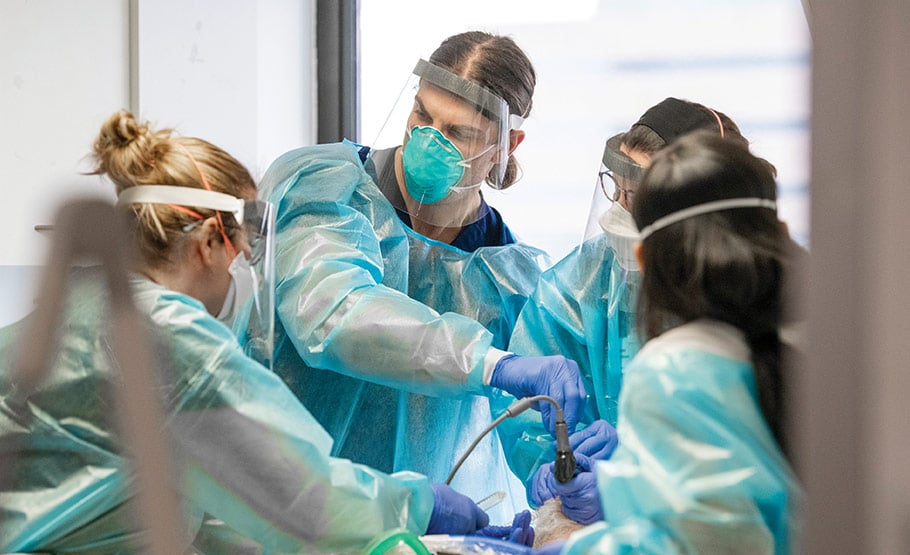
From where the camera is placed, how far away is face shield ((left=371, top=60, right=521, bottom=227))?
1.84 meters

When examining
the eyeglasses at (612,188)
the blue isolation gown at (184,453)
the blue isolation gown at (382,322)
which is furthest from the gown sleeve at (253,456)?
the eyeglasses at (612,188)

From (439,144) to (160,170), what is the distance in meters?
0.70

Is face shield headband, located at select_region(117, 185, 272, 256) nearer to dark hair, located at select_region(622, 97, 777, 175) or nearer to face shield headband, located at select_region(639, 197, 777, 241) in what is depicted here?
face shield headband, located at select_region(639, 197, 777, 241)

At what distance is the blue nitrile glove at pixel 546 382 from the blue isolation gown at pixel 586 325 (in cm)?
10

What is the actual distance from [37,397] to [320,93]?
1717 mm

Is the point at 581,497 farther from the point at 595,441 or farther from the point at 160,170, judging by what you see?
the point at 160,170

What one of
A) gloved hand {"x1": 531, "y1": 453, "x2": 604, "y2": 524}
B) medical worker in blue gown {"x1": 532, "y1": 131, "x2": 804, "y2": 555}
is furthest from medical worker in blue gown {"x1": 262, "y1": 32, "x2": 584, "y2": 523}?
medical worker in blue gown {"x1": 532, "y1": 131, "x2": 804, "y2": 555}

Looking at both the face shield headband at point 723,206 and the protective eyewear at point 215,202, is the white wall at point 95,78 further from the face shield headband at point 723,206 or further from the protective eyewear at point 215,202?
the face shield headband at point 723,206

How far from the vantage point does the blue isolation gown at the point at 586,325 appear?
5.75 feet

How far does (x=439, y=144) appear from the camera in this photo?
1.83 meters

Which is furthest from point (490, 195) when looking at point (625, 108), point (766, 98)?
point (766, 98)

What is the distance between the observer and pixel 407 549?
1.25 m

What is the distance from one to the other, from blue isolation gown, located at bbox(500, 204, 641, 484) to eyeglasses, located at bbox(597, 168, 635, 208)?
0.04 meters

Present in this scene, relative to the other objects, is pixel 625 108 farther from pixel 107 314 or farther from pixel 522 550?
pixel 107 314
